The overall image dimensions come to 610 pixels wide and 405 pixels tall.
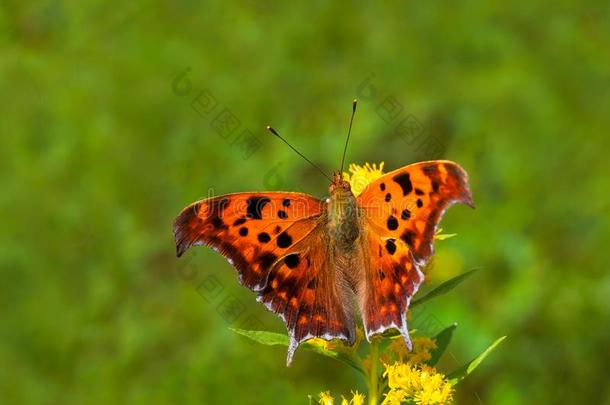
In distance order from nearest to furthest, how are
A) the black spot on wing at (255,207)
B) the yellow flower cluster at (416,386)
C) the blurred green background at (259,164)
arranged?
the yellow flower cluster at (416,386) → the black spot on wing at (255,207) → the blurred green background at (259,164)

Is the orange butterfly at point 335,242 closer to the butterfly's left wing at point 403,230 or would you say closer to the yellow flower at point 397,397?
the butterfly's left wing at point 403,230

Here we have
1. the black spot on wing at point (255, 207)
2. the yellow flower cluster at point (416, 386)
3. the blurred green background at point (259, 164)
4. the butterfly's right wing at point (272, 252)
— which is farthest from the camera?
the blurred green background at point (259, 164)

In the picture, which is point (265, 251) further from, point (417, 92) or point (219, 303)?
point (417, 92)

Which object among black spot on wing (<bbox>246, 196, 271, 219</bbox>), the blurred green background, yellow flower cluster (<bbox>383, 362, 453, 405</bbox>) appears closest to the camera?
yellow flower cluster (<bbox>383, 362, 453, 405</bbox>)

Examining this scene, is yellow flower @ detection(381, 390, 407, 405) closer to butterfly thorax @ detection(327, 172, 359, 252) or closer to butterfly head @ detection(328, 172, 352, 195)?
butterfly thorax @ detection(327, 172, 359, 252)

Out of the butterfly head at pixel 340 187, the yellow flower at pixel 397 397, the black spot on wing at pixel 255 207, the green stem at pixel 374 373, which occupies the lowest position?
the yellow flower at pixel 397 397

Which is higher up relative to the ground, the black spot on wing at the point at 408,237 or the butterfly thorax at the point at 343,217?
the butterfly thorax at the point at 343,217

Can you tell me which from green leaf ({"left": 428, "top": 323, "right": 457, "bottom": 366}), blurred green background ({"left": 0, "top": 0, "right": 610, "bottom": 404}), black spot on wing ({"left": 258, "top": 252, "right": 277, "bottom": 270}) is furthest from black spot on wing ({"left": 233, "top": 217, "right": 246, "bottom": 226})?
blurred green background ({"left": 0, "top": 0, "right": 610, "bottom": 404})

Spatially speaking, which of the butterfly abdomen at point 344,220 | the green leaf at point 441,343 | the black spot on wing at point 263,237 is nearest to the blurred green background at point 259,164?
the green leaf at point 441,343
